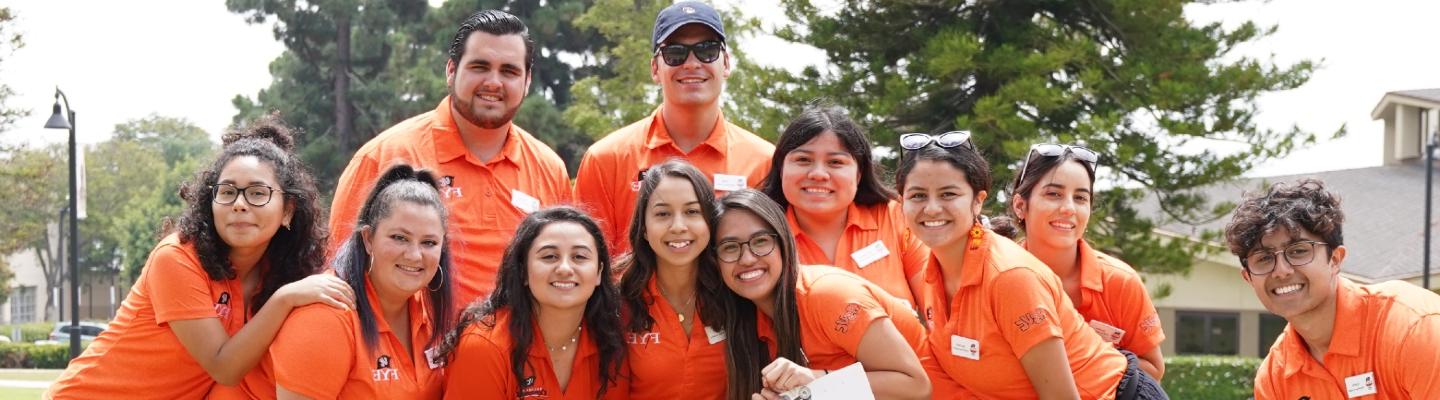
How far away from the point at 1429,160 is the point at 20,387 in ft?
97.7

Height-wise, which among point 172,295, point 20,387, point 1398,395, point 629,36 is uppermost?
point 629,36

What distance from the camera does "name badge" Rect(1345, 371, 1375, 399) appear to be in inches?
201

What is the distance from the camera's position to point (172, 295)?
5.08 m

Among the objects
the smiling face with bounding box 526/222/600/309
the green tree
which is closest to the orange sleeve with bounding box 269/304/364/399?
the smiling face with bounding box 526/222/600/309

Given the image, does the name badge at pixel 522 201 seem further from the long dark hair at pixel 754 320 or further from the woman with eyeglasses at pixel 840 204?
the long dark hair at pixel 754 320

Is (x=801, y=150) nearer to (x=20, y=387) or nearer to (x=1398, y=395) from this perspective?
(x=1398, y=395)

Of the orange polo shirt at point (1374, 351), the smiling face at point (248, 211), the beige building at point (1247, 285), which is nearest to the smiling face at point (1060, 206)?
the orange polo shirt at point (1374, 351)

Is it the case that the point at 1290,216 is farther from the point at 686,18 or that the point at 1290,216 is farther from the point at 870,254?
the point at 686,18

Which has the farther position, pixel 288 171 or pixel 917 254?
pixel 917 254

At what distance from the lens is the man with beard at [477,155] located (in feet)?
20.8

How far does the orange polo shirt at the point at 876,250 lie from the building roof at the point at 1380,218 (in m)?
16.7

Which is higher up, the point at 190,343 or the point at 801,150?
the point at 801,150

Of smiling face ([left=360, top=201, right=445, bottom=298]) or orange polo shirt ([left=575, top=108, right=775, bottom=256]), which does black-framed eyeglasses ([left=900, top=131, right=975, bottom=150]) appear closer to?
orange polo shirt ([left=575, top=108, right=775, bottom=256])

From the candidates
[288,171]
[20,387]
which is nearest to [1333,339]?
[288,171]
